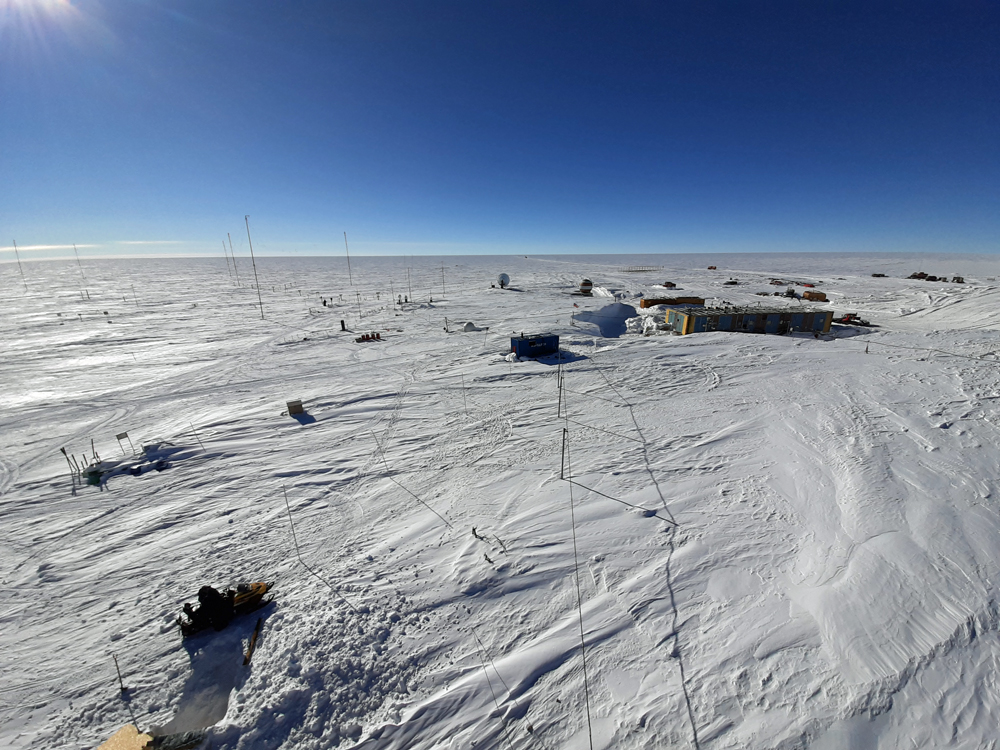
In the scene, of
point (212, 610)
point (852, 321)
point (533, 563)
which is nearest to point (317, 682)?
point (212, 610)

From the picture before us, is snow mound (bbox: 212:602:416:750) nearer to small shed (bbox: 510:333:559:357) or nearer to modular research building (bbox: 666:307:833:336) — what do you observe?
small shed (bbox: 510:333:559:357)

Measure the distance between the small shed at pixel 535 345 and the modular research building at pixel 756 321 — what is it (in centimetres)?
1107

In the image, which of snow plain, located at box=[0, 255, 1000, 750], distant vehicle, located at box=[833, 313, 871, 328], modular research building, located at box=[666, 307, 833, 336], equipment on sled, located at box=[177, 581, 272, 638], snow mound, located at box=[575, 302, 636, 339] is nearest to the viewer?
snow plain, located at box=[0, 255, 1000, 750]

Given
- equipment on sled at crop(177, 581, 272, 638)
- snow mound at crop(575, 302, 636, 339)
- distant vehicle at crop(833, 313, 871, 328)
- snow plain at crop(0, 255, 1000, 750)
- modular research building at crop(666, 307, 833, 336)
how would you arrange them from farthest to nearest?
snow mound at crop(575, 302, 636, 339)
distant vehicle at crop(833, 313, 871, 328)
modular research building at crop(666, 307, 833, 336)
equipment on sled at crop(177, 581, 272, 638)
snow plain at crop(0, 255, 1000, 750)

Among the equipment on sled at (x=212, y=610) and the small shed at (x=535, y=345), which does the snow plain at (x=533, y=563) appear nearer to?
the equipment on sled at (x=212, y=610)

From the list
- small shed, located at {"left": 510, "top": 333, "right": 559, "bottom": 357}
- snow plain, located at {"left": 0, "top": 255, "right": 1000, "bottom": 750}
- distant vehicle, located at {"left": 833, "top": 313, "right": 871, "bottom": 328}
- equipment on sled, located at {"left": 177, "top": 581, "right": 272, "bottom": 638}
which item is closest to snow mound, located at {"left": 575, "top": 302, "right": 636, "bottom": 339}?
small shed, located at {"left": 510, "top": 333, "right": 559, "bottom": 357}

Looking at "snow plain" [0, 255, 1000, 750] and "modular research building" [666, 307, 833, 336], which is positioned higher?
"modular research building" [666, 307, 833, 336]

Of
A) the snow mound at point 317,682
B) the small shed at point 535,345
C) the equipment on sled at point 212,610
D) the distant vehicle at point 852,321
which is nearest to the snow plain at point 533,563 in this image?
the snow mound at point 317,682

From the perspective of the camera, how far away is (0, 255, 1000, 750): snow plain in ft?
18.3

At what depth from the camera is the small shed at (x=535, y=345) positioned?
21.9 meters

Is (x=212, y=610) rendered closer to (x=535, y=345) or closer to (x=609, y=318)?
(x=535, y=345)

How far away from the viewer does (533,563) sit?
7.97m

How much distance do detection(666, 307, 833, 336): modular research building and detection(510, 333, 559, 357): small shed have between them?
11.1 meters

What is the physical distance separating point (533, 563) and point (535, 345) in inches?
596
